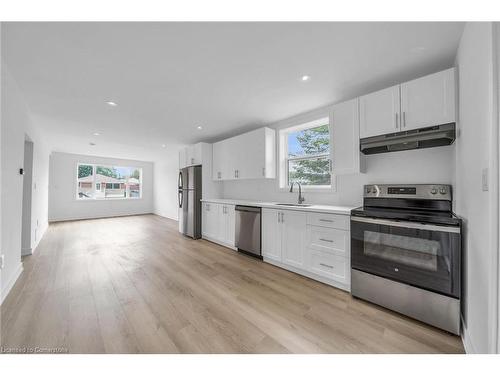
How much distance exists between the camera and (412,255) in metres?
1.73

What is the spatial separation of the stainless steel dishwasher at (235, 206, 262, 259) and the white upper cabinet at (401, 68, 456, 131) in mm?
2181

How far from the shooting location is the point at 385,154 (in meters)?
2.36

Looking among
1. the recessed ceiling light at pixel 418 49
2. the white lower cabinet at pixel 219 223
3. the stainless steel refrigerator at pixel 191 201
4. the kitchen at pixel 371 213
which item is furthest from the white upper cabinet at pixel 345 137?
the stainless steel refrigerator at pixel 191 201

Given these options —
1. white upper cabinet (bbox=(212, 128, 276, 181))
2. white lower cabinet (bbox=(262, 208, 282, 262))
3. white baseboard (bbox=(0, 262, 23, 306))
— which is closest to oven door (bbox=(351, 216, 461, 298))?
A: white lower cabinet (bbox=(262, 208, 282, 262))

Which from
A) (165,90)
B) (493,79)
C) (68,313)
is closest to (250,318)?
(68,313)

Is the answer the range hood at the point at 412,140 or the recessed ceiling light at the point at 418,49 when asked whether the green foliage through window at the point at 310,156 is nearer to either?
the range hood at the point at 412,140

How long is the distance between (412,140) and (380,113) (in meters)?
0.43

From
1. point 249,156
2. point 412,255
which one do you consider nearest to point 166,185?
point 249,156

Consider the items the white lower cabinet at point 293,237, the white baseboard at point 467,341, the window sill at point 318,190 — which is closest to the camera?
the white baseboard at point 467,341

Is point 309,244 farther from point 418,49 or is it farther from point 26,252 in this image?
point 26,252

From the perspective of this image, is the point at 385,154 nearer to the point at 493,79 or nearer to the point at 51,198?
the point at 493,79

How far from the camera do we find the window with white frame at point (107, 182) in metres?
7.05

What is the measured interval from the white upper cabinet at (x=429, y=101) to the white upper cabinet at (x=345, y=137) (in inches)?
18.0

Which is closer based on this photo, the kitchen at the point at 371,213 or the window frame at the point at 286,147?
the kitchen at the point at 371,213
